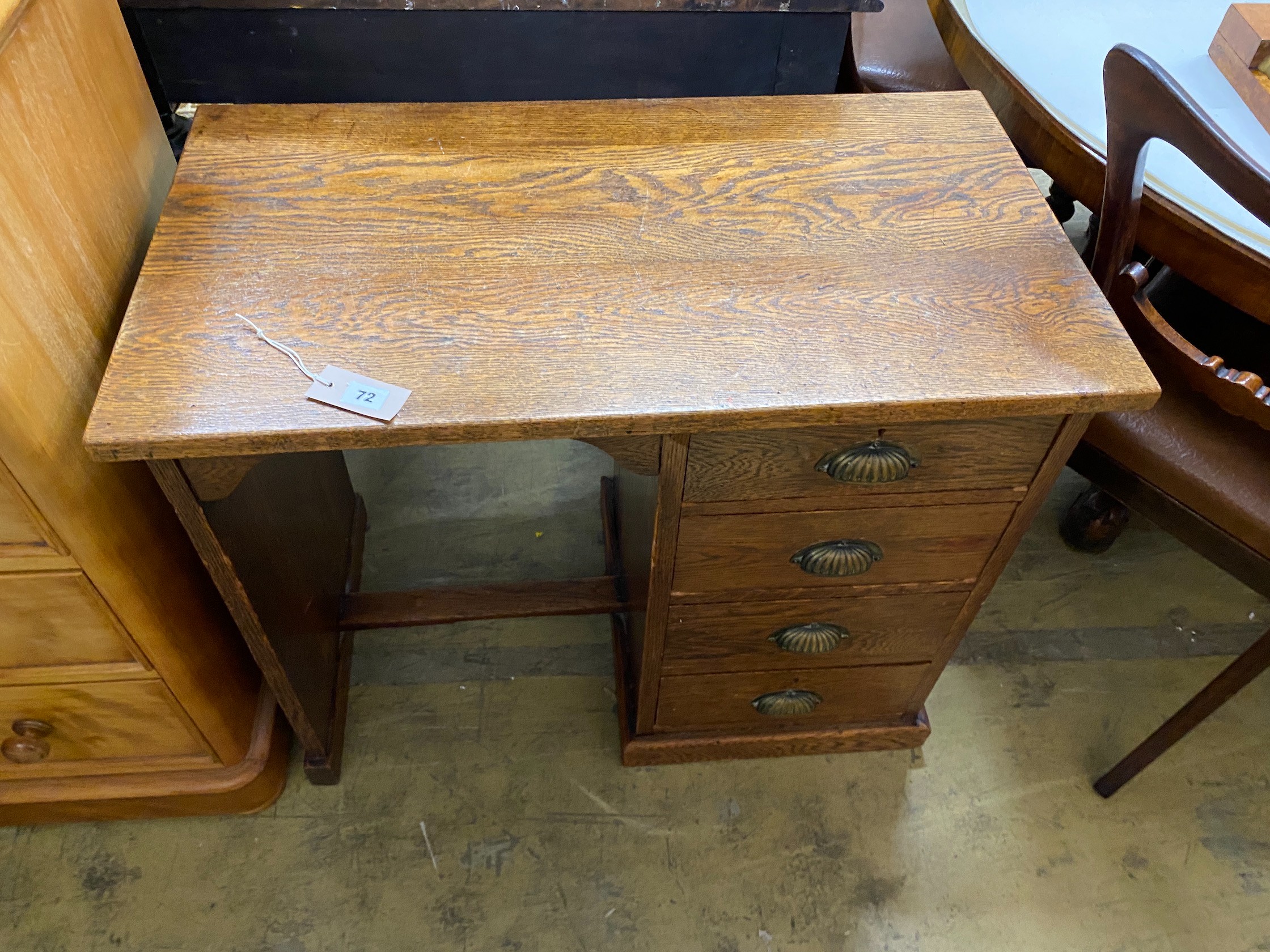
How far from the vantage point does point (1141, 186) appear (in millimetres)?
917

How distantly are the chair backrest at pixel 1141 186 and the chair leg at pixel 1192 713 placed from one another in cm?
33

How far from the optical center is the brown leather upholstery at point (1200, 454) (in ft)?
3.22

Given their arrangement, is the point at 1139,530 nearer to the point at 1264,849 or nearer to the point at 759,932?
the point at 1264,849

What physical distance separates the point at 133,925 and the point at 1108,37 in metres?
1.78

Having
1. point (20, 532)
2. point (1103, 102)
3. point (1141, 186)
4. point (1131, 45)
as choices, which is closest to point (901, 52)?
point (1131, 45)

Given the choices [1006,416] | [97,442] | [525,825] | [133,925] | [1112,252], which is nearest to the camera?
[97,442]

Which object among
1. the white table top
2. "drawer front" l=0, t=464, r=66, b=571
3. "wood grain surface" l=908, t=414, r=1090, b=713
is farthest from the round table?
"drawer front" l=0, t=464, r=66, b=571

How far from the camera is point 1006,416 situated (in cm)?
81

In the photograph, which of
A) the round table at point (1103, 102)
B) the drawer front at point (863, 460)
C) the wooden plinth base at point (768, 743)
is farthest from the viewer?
the wooden plinth base at point (768, 743)

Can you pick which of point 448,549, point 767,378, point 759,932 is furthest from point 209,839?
point 767,378

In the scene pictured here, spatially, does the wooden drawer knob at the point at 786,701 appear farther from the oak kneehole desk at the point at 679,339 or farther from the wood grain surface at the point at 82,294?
the wood grain surface at the point at 82,294

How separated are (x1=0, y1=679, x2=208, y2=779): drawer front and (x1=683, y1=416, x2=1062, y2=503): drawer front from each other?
69 centimetres

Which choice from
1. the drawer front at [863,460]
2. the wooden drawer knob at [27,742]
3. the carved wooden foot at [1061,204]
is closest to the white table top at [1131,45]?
the drawer front at [863,460]

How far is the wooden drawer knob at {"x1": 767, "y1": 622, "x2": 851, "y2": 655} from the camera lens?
1094mm
